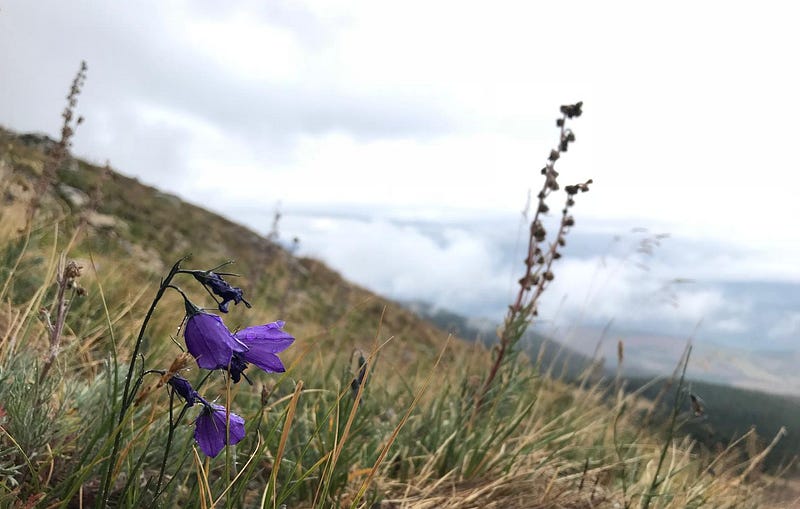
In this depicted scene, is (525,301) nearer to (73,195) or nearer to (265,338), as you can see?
(265,338)

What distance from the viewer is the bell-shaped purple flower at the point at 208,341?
1129mm

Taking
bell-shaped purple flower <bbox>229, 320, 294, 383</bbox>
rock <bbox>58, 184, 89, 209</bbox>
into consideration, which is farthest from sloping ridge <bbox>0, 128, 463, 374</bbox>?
bell-shaped purple flower <bbox>229, 320, 294, 383</bbox>

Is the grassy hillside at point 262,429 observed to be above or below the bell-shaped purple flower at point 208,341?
below

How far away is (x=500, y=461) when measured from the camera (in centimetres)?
274

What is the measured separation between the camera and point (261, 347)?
120 centimetres

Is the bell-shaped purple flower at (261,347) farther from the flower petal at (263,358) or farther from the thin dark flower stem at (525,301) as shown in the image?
the thin dark flower stem at (525,301)

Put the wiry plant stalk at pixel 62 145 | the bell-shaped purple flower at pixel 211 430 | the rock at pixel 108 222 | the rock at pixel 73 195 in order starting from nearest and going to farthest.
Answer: the bell-shaped purple flower at pixel 211 430, the wiry plant stalk at pixel 62 145, the rock at pixel 108 222, the rock at pixel 73 195

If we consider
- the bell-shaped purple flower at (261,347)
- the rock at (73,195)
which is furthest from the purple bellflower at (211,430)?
the rock at (73,195)

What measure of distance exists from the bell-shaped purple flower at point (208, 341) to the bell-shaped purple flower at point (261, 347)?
0.06 meters

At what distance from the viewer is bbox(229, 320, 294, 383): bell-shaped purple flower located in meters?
1.20

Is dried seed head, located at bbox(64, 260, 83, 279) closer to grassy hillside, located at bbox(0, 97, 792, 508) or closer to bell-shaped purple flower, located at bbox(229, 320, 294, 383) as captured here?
grassy hillside, located at bbox(0, 97, 792, 508)

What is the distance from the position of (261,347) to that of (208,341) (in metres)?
0.12

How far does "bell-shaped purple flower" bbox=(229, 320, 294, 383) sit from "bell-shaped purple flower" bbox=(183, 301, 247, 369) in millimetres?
55

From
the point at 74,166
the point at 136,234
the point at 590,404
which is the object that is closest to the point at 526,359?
the point at 590,404
